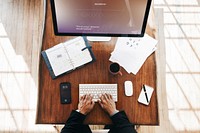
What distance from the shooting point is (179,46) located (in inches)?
110

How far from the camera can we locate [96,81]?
6.01ft

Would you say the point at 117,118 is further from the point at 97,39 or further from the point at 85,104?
the point at 97,39

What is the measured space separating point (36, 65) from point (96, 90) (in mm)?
1072

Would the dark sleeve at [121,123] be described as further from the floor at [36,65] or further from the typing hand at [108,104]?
the floor at [36,65]

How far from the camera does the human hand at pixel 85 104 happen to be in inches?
68.4

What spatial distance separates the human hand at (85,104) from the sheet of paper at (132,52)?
0.96 ft

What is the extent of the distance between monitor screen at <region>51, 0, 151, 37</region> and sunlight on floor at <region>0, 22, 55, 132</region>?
3.42ft

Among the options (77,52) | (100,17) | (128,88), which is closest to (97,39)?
(77,52)

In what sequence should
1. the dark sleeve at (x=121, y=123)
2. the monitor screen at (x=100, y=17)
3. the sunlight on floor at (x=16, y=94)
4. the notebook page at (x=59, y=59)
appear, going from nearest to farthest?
the monitor screen at (x=100, y=17) < the dark sleeve at (x=121, y=123) < the notebook page at (x=59, y=59) < the sunlight on floor at (x=16, y=94)

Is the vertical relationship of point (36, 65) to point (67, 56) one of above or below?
below

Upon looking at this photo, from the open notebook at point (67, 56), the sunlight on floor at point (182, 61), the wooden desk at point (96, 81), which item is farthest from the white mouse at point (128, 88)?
the sunlight on floor at point (182, 61)

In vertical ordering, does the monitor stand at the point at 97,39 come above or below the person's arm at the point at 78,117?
above

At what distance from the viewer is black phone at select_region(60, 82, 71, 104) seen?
5.86 ft

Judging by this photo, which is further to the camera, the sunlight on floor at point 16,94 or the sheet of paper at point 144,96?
the sunlight on floor at point 16,94
